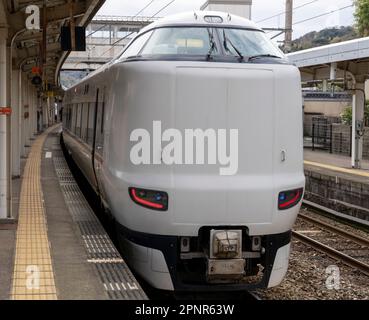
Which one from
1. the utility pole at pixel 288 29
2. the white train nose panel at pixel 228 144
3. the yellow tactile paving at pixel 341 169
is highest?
the utility pole at pixel 288 29

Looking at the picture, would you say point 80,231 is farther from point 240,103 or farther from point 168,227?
point 240,103

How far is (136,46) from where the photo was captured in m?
5.86

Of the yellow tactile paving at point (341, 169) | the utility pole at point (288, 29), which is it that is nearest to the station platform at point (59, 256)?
the yellow tactile paving at point (341, 169)

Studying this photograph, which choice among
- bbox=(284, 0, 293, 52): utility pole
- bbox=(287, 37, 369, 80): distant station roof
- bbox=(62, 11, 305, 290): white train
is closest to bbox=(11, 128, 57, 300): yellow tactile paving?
bbox=(62, 11, 305, 290): white train

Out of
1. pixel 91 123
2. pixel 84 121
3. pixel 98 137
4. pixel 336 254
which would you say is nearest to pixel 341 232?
pixel 336 254

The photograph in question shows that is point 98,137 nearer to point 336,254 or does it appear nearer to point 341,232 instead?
point 336,254

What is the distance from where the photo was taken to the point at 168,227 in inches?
197

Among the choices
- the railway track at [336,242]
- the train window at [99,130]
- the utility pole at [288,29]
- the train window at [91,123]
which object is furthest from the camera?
the utility pole at [288,29]

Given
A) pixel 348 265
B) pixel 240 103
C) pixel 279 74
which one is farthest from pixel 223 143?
pixel 348 265

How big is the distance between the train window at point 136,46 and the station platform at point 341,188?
8.00m

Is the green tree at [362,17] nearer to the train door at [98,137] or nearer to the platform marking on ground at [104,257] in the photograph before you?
the platform marking on ground at [104,257]

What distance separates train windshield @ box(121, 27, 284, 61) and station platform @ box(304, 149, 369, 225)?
25.2ft

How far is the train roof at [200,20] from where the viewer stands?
580 centimetres
